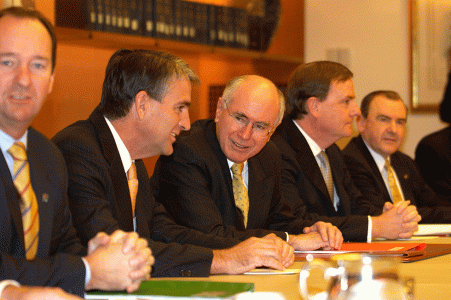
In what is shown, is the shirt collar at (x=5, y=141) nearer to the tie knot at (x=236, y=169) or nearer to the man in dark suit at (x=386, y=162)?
the tie knot at (x=236, y=169)

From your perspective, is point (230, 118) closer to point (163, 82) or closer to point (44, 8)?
point (163, 82)

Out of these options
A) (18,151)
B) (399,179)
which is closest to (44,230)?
(18,151)

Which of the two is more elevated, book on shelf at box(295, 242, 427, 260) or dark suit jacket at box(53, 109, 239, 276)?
dark suit jacket at box(53, 109, 239, 276)

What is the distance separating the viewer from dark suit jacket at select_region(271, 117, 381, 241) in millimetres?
2670

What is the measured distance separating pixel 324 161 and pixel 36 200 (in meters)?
1.95

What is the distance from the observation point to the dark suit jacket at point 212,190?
7.47ft

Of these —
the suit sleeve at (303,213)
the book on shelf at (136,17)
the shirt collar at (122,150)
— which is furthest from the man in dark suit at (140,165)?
the book on shelf at (136,17)

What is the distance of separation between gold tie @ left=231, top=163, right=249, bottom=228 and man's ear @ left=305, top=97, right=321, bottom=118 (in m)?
0.89

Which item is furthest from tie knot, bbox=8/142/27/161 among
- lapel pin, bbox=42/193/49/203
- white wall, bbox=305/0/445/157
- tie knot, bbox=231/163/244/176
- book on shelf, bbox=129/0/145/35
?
white wall, bbox=305/0/445/157

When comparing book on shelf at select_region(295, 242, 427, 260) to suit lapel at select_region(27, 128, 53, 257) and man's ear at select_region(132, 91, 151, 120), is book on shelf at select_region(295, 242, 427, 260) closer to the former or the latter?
man's ear at select_region(132, 91, 151, 120)

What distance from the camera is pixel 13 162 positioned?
153 cm

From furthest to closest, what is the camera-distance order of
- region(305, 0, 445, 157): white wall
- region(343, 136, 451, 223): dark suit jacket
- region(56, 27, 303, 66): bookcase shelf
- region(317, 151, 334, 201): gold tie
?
1. region(305, 0, 445, 157): white wall
2. region(56, 27, 303, 66): bookcase shelf
3. region(343, 136, 451, 223): dark suit jacket
4. region(317, 151, 334, 201): gold tie

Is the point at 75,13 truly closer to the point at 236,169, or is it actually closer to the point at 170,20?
the point at 170,20

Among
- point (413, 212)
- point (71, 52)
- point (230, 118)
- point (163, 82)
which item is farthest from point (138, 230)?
point (71, 52)
